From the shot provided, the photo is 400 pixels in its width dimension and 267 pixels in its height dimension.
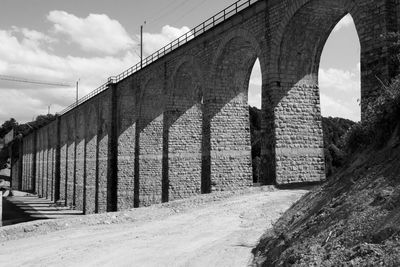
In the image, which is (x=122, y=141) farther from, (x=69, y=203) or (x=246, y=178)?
(x=69, y=203)

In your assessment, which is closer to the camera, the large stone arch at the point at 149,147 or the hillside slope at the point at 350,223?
the hillside slope at the point at 350,223

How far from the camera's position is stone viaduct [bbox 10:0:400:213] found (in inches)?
579

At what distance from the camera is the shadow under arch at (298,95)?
1520 cm

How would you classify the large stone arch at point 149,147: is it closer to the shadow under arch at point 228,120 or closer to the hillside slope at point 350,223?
the shadow under arch at point 228,120

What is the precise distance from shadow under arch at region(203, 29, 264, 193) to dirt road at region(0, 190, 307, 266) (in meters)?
5.39

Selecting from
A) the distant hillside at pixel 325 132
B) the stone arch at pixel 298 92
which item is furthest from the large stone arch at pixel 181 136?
the distant hillside at pixel 325 132

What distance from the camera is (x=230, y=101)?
20047 mm

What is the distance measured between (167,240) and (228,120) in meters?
11.4

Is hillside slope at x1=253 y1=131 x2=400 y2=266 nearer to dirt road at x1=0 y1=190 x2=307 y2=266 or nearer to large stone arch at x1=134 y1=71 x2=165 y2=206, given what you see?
dirt road at x1=0 y1=190 x2=307 y2=266

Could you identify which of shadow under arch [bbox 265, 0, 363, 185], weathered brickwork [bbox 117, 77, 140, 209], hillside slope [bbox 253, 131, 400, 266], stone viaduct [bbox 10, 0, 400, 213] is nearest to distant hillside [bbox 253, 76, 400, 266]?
hillside slope [bbox 253, 131, 400, 266]

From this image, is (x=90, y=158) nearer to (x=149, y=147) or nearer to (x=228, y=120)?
(x=149, y=147)

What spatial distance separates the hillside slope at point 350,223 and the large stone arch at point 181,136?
16.3 metres

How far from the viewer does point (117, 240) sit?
32.0ft

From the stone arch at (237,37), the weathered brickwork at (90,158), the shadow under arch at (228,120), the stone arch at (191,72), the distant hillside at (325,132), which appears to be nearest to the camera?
the stone arch at (237,37)
